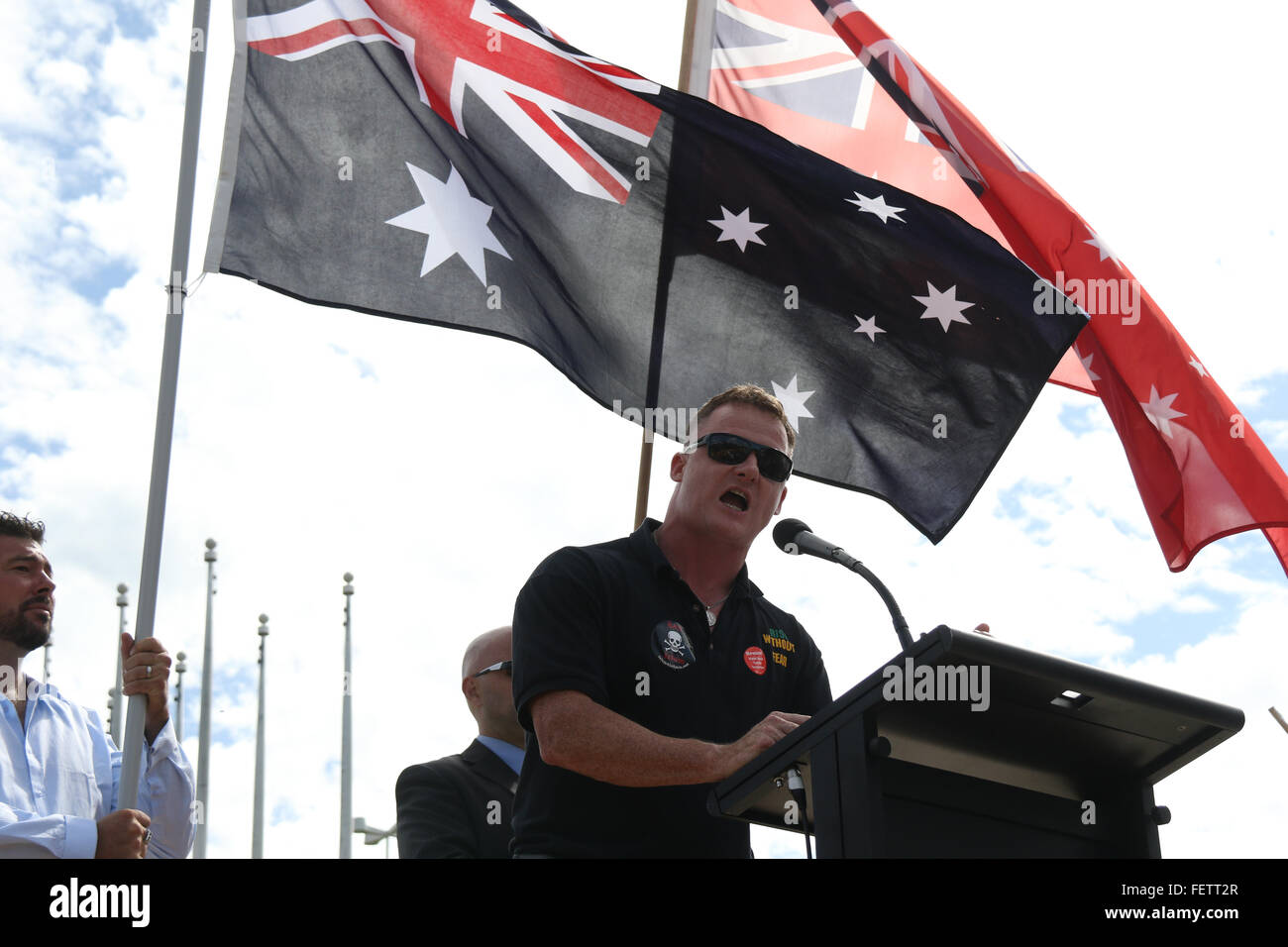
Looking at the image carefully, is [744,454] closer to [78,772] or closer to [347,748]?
[78,772]

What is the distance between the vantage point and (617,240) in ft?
20.4

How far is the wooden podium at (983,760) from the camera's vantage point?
274 centimetres

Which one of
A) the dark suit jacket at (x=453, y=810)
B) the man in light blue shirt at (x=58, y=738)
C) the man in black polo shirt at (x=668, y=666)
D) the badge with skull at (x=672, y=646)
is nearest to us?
the man in black polo shirt at (x=668, y=666)

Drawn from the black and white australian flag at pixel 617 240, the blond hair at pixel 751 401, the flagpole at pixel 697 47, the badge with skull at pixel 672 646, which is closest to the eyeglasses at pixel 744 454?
the blond hair at pixel 751 401

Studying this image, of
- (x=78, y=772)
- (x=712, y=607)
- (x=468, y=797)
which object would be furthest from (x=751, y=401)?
(x=78, y=772)

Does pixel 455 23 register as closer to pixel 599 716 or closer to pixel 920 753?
pixel 599 716

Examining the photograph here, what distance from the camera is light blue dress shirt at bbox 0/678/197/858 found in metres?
4.51

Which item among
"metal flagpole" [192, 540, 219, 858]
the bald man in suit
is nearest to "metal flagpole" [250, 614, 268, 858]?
"metal flagpole" [192, 540, 219, 858]

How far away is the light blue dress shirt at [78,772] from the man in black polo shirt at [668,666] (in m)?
1.48

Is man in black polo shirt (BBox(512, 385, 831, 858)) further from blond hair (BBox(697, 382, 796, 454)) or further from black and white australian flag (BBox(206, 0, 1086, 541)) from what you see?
black and white australian flag (BBox(206, 0, 1086, 541))

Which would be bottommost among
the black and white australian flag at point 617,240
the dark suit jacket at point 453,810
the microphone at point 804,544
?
the dark suit jacket at point 453,810

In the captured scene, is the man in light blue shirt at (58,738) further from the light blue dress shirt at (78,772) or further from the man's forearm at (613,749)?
the man's forearm at (613,749)
